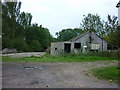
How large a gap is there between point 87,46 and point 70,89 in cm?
4194

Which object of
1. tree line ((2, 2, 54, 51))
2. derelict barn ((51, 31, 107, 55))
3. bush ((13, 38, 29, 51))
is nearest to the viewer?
derelict barn ((51, 31, 107, 55))

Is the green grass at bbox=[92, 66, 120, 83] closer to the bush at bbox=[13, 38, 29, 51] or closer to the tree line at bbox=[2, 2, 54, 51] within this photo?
the tree line at bbox=[2, 2, 54, 51]

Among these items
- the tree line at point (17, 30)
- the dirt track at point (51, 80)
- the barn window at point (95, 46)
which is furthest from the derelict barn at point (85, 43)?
the dirt track at point (51, 80)

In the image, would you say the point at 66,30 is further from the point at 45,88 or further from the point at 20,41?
the point at 45,88

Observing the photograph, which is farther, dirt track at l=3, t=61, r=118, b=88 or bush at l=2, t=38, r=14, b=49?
bush at l=2, t=38, r=14, b=49

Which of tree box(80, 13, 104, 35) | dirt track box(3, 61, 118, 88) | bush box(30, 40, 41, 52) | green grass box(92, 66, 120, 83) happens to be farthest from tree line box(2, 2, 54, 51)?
green grass box(92, 66, 120, 83)

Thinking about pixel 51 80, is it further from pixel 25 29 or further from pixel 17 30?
pixel 25 29

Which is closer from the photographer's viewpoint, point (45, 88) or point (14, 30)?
point (45, 88)

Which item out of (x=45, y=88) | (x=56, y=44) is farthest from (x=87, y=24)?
(x=45, y=88)

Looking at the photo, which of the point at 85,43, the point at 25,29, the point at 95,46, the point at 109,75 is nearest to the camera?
the point at 109,75

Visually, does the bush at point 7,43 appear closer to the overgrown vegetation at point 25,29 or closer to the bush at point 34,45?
the overgrown vegetation at point 25,29

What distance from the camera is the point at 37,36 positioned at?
90.8m

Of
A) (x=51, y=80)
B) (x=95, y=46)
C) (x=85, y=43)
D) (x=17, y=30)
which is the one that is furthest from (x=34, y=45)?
(x=51, y=80)

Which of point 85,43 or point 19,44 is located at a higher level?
point 19,44
